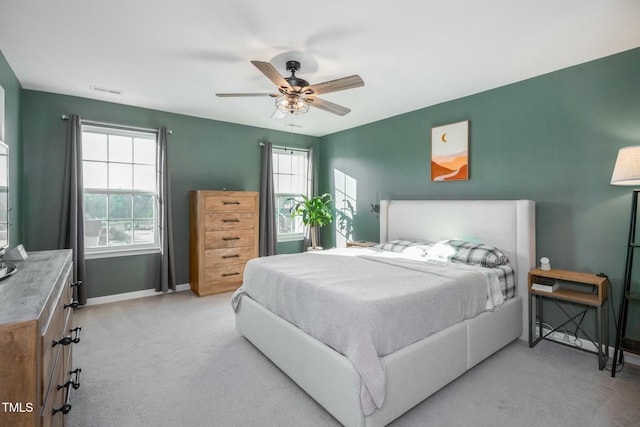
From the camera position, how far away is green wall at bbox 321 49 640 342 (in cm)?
266

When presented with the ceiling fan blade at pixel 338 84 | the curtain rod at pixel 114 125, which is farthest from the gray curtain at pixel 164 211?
the ceiling fan blade at pixel 338 84

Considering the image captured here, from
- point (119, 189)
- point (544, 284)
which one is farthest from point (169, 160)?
point (544, 284)

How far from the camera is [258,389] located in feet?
7.23

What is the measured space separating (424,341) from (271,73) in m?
2.19

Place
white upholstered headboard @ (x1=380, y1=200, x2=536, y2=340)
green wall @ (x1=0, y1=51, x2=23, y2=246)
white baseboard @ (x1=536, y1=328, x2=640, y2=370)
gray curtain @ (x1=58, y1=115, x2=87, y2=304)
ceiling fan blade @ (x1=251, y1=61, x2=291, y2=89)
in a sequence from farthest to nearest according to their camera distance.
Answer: gray curtain @ (x1=58, y1=115, x2=87, y2=304) < white upholstered headboard @ (x1=380, y1=200, x2=536, y2=340) < green wall @ (x1=0, y1=51, x2=23, y2=246) < white baseboard @ (x1=536, y1=328, x2=640, y2=370) < ceiling fan blade @ (x1=251, y1=61, x2=291, y2=89)

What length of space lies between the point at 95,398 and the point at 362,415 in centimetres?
181

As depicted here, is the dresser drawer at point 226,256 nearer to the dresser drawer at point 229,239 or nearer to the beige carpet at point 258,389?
the dresser drawer at point 229,239

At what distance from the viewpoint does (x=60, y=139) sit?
3732 millimetres

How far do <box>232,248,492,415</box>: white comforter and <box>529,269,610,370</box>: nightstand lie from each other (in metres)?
0.61

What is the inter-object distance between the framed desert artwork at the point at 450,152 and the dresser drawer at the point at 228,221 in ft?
8.87

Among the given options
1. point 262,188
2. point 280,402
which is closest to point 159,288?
point 262,188

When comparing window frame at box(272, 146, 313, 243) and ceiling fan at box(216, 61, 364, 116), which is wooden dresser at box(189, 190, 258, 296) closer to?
window frame at box(272, 146, 313, 243)

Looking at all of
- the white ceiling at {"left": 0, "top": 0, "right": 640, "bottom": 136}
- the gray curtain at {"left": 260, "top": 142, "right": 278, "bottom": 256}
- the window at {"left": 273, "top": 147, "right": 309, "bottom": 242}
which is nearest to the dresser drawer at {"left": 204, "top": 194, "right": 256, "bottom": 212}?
the gray curtain at {"left": 260, "top": 142, "right": 278, "bottom": 256}

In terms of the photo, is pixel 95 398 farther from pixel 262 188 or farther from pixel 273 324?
pixel 262 188
